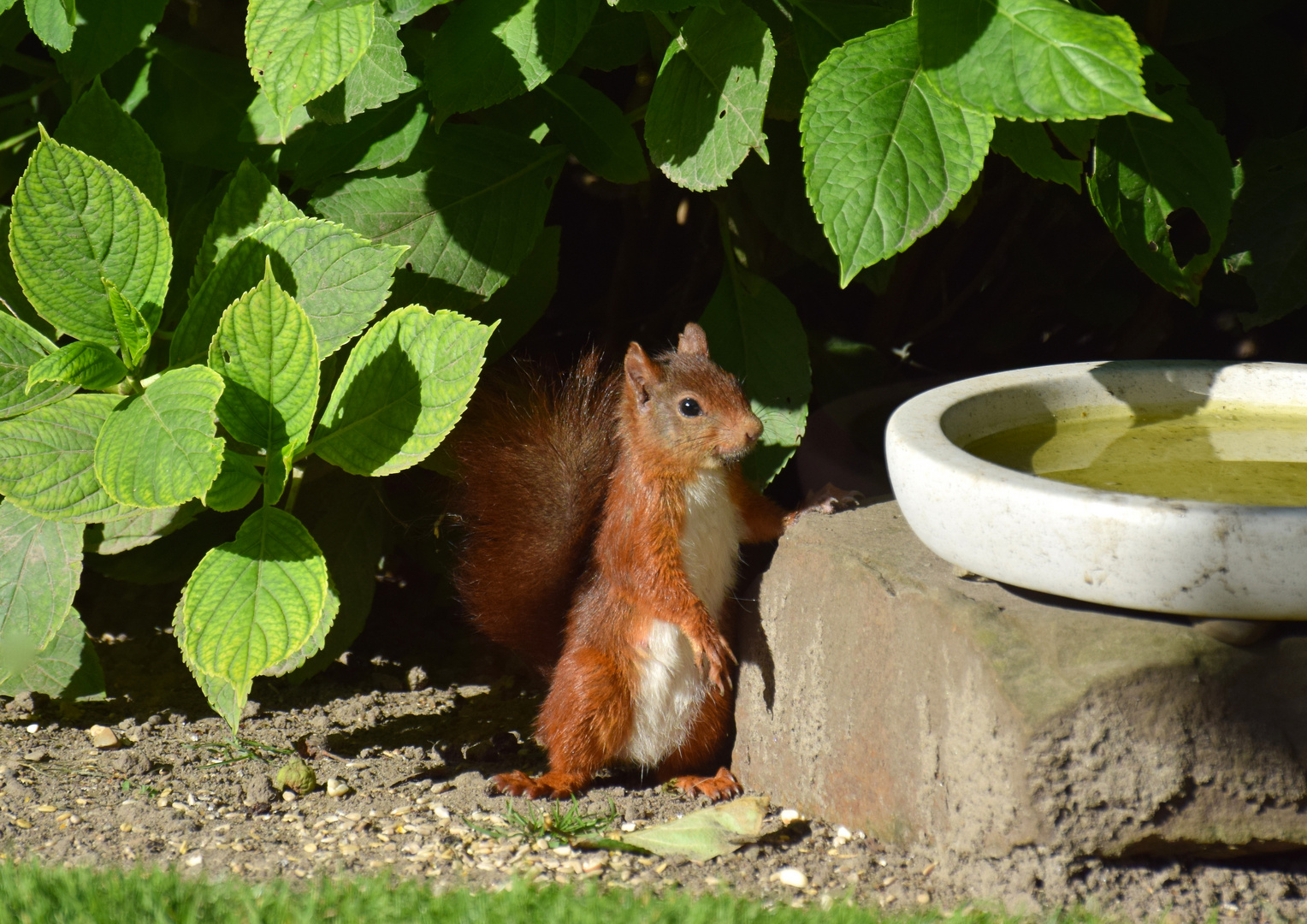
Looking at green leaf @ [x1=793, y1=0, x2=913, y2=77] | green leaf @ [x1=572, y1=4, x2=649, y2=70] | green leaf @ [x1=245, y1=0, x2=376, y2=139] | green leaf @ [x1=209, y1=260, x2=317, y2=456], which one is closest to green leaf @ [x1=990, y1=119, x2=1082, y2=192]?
green leaf @ [x1=793, y1=0, x2=913, y2=77]

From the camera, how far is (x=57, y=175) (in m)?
2.10

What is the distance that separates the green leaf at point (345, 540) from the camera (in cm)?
276

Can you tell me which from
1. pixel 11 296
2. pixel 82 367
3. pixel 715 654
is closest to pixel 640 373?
pixel 715 654

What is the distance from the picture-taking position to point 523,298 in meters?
2.65

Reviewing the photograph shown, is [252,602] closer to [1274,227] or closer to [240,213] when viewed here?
[240,213]

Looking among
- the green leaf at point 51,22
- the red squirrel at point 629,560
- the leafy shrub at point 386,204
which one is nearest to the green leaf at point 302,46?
the leafy shrub at point 386,204

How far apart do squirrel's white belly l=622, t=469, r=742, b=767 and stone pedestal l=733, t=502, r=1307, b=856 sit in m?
0.32

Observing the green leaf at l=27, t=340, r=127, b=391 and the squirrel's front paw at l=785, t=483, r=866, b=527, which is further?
the squirrel's front paw at l=785, t=483, r=866, b=527

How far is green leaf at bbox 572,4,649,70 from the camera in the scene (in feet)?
7.73

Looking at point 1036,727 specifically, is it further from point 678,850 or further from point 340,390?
point 340,390

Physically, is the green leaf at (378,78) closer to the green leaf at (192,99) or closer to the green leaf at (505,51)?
the green leaf at (505,51)

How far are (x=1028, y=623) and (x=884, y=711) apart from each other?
13.3 inches

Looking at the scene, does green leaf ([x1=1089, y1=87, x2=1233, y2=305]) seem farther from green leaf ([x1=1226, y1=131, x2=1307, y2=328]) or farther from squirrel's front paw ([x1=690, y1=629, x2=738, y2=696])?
squirrel's front paw ([x1=690, y1=629, x2=738, y2=696])

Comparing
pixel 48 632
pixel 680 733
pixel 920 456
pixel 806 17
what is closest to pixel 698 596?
pixel 680 733
